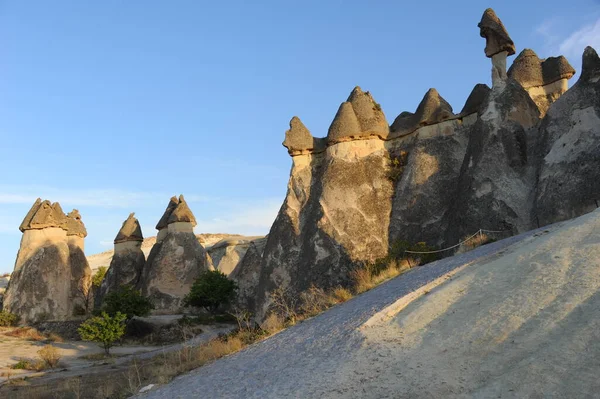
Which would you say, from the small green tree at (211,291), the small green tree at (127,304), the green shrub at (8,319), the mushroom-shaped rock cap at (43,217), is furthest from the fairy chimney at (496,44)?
the green shrub at (8,319)

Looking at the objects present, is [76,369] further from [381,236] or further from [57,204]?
[57,204]

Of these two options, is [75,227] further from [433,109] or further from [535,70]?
[535,70]

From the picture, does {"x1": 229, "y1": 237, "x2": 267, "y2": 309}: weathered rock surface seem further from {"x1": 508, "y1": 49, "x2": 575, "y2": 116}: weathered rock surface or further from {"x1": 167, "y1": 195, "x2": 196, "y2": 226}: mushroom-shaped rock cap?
{"x1": 508, "y1": 49, "x2": 575, "y2": 116}: weathered rock surface

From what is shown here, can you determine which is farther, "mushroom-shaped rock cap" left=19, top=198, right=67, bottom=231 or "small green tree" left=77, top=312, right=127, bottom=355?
"mushroom-shaped rock cap" left=19, top=198, right=67, bottom=231

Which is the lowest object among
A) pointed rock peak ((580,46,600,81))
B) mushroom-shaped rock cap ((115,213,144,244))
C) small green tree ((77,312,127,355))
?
small green tree ((77,312,127,355))

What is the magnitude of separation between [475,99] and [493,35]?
233 cm

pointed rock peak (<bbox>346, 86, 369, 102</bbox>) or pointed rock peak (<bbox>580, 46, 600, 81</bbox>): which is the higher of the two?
pointed rock peak (<bbox>346, 86, 369, 102</bbox>)

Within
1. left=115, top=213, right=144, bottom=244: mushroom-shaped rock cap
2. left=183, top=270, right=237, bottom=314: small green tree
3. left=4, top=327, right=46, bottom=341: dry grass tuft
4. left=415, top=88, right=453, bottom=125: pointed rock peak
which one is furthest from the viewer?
left=115, top=213, right=144, bottom=244: mushroom-shaped rock cap

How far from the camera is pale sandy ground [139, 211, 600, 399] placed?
441 centimetres

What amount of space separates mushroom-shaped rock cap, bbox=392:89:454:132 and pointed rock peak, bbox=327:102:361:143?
1.80 meters

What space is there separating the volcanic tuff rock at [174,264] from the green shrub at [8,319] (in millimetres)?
6359

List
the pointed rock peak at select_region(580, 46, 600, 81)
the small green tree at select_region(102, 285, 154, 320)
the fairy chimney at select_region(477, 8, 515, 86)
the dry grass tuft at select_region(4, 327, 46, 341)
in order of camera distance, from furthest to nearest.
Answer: the dry grass tuft at select_region(4, 327, 46, 341)
the small green tree at select_region(102, 285, 154, 320)
the fairy chimney at select_region(477, 8, 515, 86)
the pointed rock peak at select_region(580, 46, 600, 81)

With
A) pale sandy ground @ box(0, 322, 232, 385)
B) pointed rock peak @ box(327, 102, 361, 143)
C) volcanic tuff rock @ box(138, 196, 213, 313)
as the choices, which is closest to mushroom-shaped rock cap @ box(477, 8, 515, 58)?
pointed rock peak @ box(327, 102, 361, 143)

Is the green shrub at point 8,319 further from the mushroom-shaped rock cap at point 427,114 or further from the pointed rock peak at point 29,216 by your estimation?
the mushroom-shaped rock cap at point 427,114
